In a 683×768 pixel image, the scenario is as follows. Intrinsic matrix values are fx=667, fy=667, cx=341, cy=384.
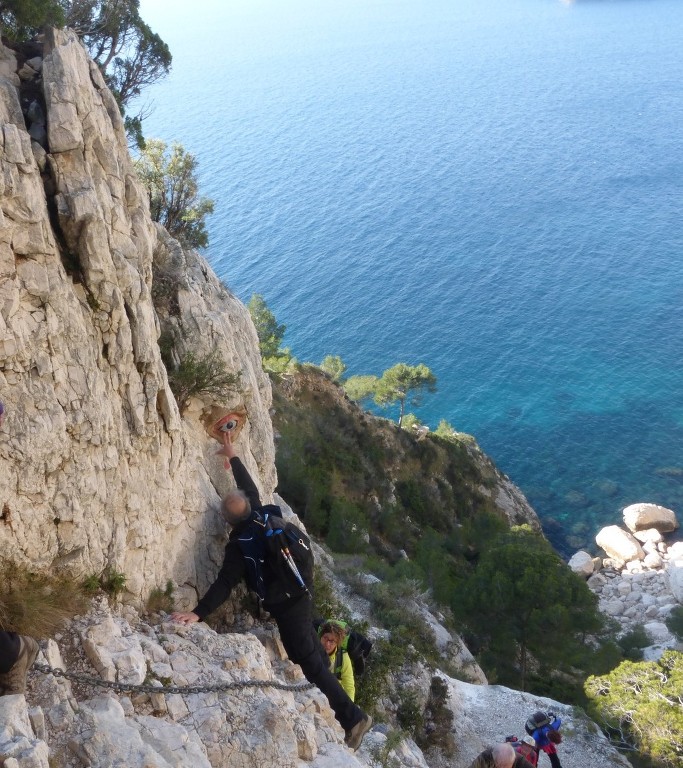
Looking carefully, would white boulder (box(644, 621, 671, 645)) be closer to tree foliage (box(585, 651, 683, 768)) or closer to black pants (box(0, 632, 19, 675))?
tree foliage (box(585, 651, 683, 768))

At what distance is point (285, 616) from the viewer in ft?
31.1

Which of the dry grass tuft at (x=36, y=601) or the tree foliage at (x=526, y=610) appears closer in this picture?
the dry grass tuft at (x=36, y=601)

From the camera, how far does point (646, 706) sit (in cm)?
1454

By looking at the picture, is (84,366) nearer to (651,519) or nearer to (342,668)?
(342,668)

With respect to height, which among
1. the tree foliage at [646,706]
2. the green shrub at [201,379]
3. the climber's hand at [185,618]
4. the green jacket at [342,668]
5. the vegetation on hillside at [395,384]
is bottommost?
the vegetation on hillside at [395,384]

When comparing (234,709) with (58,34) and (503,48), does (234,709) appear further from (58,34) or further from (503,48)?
(503,48)

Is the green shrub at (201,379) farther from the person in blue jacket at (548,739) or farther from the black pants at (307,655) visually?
the person in blue jacket at (548,739)

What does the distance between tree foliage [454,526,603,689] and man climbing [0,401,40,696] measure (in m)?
19.2

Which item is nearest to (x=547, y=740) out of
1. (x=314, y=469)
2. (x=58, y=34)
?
(x=58, y=34)

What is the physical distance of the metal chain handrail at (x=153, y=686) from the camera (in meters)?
6.58

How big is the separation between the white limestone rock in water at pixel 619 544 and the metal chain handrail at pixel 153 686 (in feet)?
146

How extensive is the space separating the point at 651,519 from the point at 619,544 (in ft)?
12.0

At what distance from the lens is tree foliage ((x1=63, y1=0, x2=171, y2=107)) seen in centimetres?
1445

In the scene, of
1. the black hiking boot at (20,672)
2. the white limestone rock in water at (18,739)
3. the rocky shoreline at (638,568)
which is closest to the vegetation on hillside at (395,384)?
the rocky shoreline at (638,568)
